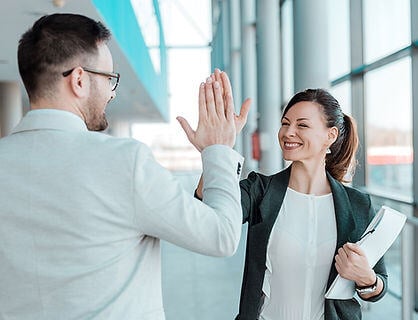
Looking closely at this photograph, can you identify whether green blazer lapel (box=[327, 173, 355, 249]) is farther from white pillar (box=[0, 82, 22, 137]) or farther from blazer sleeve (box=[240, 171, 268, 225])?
white pillar (box=[0, 82, 22, 137])

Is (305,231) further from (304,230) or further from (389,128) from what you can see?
(389,128)

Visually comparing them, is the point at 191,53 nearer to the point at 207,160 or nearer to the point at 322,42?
the point at 322,42

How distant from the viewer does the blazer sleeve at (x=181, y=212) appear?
851 mm

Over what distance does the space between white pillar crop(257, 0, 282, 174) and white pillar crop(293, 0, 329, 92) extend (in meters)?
2.93

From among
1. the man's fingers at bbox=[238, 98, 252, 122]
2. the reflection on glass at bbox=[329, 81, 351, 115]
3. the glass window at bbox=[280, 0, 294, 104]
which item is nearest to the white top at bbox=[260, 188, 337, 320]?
the man's fingers at bbox=[238, 98, 252, 122]

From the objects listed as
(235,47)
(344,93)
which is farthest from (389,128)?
(235,47)

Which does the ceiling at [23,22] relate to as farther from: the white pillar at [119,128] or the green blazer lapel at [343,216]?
the white pillar at [119,128]

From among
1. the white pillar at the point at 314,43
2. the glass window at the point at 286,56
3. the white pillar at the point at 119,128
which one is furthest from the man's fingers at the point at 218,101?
the white pillar at the point at 119,128

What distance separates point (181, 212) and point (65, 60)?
376 mm

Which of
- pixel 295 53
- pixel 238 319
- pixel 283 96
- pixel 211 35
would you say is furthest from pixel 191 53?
pixel 238 319

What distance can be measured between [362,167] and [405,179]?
2.86 ft

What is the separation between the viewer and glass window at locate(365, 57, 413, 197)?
3867 millimetres

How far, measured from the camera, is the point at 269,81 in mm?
7523

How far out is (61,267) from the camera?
888 millimetres
